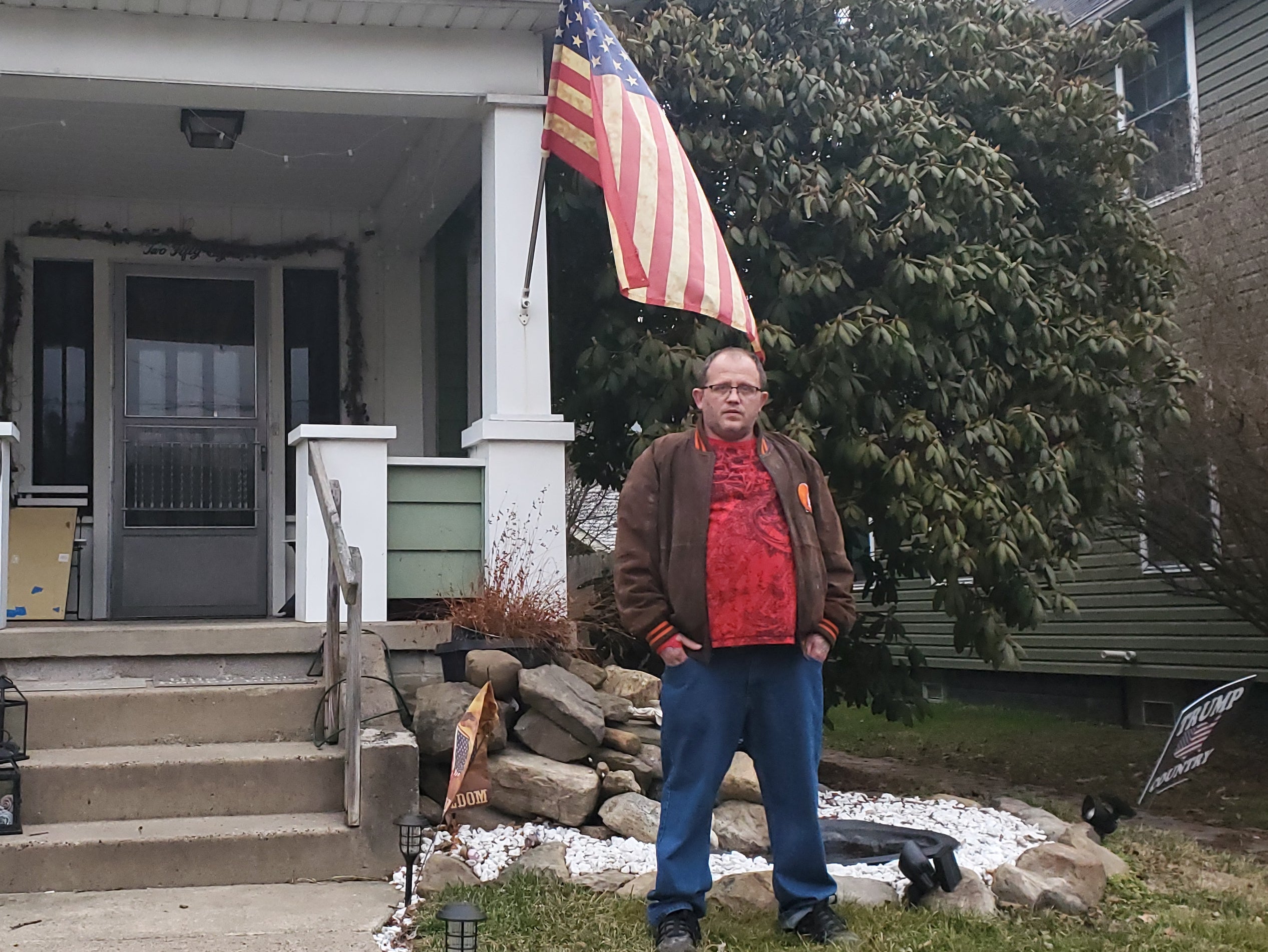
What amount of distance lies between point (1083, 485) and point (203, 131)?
4.93 metres

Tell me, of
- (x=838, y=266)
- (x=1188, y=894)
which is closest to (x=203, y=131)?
(x=838, y=266)

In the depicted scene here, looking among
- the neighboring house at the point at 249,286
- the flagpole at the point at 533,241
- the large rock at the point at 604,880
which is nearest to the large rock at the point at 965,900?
the large rock at the point at 604,880

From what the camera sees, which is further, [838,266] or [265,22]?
[838,266]

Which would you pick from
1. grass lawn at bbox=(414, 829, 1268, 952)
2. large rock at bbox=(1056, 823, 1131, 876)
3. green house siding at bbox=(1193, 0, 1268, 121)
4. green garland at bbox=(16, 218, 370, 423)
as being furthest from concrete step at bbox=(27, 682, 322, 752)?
green house siding at bbox=(1193, 0, 1268, 121)

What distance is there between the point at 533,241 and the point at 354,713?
2.41 metres

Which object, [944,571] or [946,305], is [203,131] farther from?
[944,571]

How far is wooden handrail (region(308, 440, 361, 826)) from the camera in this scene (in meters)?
4.50

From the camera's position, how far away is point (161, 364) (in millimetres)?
8281

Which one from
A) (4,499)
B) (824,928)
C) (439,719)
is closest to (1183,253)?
(439,719)

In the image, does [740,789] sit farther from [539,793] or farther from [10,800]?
[10,800]

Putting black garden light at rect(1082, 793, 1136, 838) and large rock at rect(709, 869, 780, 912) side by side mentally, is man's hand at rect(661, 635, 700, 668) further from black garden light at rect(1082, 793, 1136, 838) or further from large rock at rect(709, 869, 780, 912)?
black garden light at rect(1082, 793, 1136, 838)

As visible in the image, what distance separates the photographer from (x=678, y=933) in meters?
3.51

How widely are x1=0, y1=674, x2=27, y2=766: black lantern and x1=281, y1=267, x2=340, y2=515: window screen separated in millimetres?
3566

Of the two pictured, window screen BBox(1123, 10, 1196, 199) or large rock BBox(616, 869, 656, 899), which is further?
window screen BBox(1123, 10, 1196, 199)
